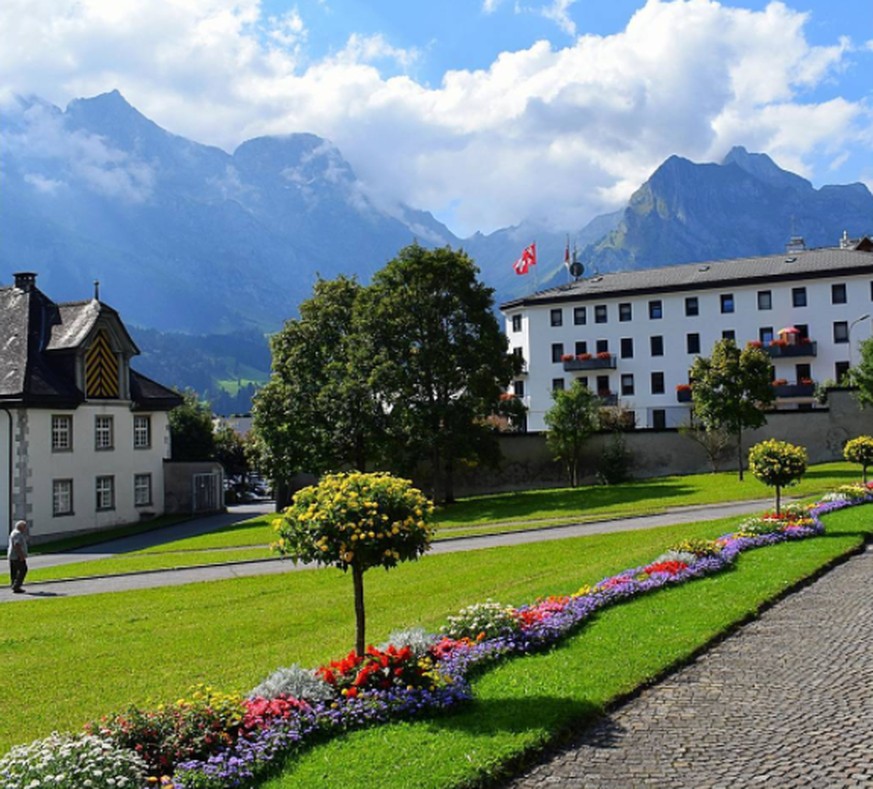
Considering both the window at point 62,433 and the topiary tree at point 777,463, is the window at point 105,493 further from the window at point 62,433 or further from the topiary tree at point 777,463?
the topiary tree at point 777,463

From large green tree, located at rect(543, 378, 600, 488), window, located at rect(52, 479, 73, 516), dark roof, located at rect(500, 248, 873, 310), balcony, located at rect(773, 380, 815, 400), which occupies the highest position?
dark roof, located at rect(500, 248, 873, 310)

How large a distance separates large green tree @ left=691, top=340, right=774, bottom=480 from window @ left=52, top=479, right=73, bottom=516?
32.8m

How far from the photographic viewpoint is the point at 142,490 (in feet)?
174

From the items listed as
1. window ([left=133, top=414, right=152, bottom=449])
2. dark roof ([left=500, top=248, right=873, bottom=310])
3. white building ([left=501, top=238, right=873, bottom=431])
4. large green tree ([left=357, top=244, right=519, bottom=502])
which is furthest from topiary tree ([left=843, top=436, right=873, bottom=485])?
dark roof ([left=500, top=248, right=873, bottom=310])

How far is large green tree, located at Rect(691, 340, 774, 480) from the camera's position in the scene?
44062mm

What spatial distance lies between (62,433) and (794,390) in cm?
5139

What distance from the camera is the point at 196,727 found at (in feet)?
28.9

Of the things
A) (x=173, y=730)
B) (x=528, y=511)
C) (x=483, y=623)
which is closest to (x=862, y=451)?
(x=528, y=511)

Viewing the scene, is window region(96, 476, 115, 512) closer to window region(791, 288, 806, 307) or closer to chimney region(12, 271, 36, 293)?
chimney region(12, 271, 36, 293)

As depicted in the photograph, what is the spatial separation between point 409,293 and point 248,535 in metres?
15.2

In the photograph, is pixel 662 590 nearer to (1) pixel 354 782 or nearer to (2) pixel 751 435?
(1) pixel 354 782

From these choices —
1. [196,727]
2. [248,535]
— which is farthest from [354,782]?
[248,535]

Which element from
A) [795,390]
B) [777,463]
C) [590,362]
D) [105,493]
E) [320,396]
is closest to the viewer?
[777,463]

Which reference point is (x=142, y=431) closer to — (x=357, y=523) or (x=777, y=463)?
(x=777, y=463)
